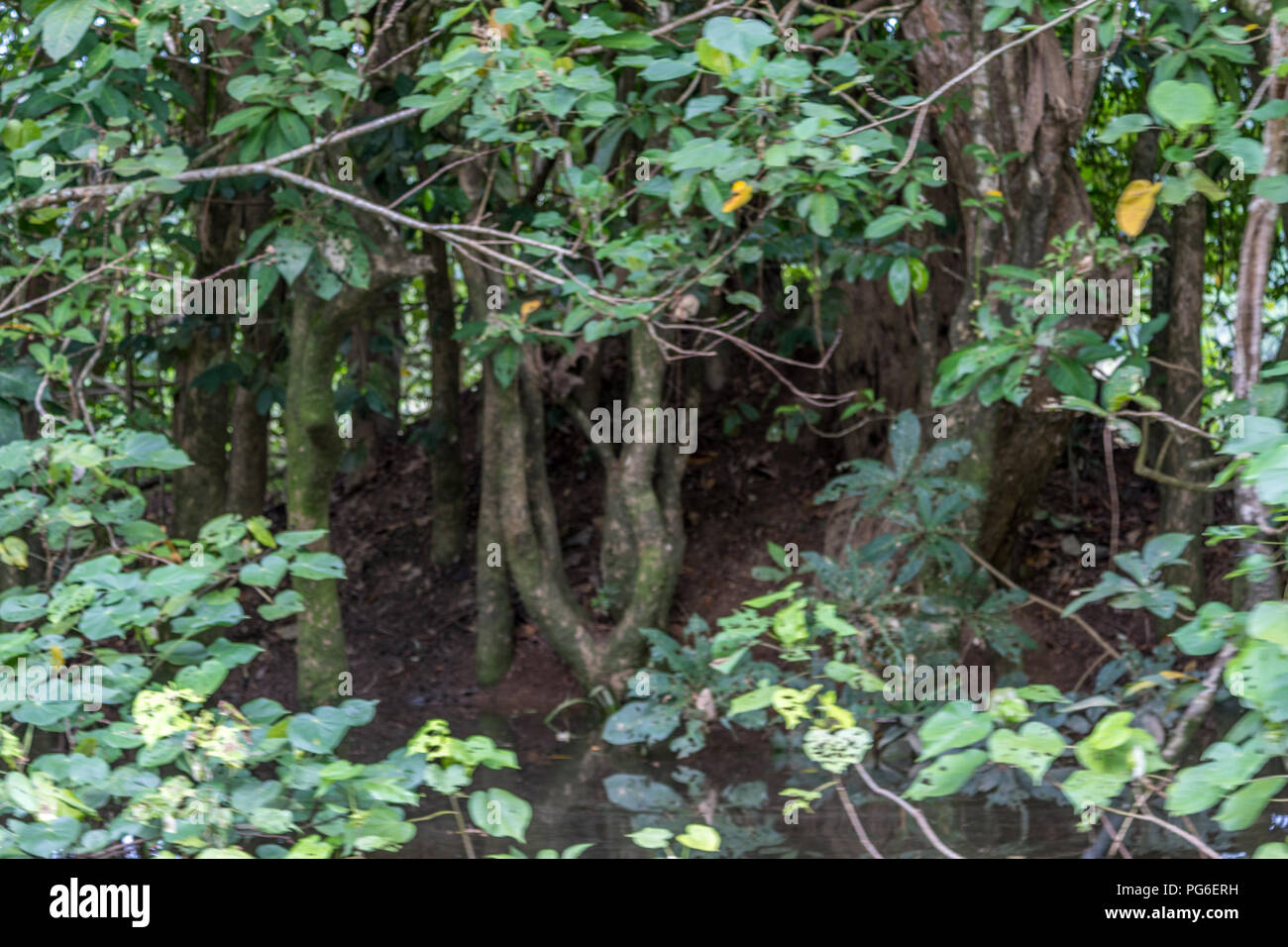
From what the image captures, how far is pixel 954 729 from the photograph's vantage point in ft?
6.72

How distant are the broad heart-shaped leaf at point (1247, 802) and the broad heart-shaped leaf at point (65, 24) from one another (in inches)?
135

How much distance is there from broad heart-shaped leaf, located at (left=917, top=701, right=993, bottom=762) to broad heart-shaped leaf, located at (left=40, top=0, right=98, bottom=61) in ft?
9.74

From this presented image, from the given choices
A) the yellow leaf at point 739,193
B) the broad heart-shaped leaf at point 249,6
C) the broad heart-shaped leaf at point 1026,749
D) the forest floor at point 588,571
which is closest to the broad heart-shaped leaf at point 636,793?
the broad heart-shaped leaf at point 1026,749

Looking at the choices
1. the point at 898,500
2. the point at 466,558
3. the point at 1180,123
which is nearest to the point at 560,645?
the point at 466,558

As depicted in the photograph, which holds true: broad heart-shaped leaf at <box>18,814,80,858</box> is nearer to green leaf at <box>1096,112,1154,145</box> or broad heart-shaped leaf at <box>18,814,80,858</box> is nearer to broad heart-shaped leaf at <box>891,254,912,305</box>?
green leaf at <box>1096,112,1154,145</box>

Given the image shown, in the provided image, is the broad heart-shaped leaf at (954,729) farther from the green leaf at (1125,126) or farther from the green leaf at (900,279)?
the green leaf at (900,279)

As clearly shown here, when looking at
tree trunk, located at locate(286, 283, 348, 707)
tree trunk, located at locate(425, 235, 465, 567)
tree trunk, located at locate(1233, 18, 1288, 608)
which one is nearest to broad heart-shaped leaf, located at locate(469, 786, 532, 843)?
tree trunk, located at locate(1233, 18, 1288, 608)

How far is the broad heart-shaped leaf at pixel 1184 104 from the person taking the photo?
2422 millimetres

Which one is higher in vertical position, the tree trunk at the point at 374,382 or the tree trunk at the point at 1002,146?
the tree trunk at the point at 1002,146

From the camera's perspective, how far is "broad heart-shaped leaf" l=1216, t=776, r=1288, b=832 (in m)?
1.82

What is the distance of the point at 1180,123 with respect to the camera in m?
2.41

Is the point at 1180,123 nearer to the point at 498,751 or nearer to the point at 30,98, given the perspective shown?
the point at 498,751

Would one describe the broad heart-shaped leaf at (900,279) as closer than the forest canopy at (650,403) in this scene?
No

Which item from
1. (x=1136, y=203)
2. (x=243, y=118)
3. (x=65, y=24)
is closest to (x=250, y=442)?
(x=243, y=118)
